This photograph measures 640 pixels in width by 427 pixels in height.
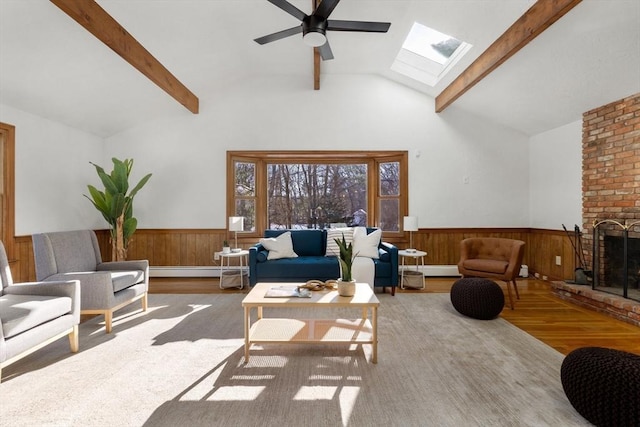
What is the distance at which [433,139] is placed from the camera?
545cm

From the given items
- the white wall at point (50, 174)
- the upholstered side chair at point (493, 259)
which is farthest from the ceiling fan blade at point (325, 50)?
the white wall at point (50, 174)

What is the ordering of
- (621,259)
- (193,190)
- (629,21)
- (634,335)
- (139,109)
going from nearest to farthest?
(629,21) → (634,335) → (621,259) → (139,109) → (193,190)

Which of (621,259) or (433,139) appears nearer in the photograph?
(621,259)

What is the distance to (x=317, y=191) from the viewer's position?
227 inches

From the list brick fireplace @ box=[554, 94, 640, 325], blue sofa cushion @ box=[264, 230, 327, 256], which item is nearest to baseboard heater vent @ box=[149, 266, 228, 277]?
blue sofa cushion @ box=[264, 230, 327, 256]

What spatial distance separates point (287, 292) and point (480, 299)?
2038mm

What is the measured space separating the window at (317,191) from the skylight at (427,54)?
4.60ft

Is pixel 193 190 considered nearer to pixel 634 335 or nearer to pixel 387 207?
pixel 387 207

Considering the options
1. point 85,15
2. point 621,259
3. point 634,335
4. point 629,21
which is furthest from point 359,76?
point 634,335

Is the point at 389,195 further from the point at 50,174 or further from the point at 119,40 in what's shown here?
the point at 50,174

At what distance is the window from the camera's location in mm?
5613

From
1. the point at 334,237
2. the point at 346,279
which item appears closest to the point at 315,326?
the point at 346,279

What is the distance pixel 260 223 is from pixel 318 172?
139 cm

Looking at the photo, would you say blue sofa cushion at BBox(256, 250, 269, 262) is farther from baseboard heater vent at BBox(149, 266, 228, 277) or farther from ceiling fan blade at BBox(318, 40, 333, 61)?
ceiling fan blade at BBox(318, 40, 333, 61)
